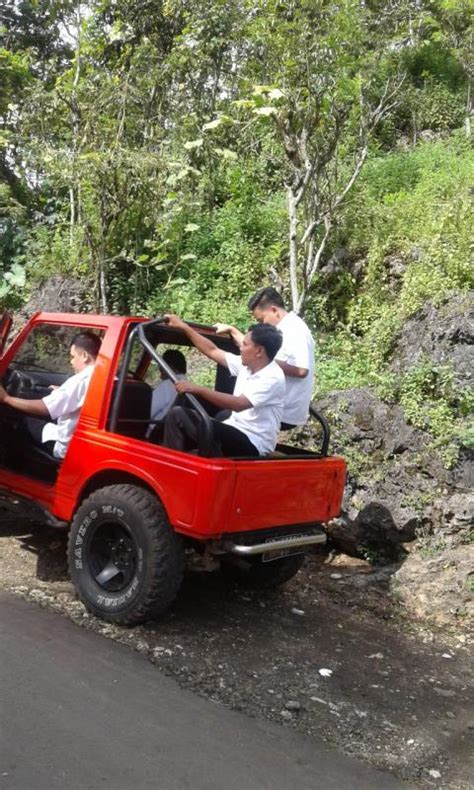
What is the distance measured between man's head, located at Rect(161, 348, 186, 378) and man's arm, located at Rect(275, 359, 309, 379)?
2.50 ft

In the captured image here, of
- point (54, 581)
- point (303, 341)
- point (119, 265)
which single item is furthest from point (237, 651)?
point (119, 265)

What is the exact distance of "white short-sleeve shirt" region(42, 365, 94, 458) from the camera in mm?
4434

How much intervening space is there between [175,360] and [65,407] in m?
1.01

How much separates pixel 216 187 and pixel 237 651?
29.5 feet

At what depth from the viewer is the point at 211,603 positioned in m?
4.60

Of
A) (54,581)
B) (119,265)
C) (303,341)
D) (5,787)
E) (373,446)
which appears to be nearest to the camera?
(5,787)

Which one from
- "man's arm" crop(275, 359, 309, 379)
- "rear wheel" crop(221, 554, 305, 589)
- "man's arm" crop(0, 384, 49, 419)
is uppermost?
"man's arm" crop(275, 359, 309, 379)

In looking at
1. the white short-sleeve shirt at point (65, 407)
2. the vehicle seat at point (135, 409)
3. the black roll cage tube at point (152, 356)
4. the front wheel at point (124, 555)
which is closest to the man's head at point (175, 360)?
the vehicle seat at point (135, 409)

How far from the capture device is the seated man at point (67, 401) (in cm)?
444

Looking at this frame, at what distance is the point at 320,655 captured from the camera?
3.99 meters

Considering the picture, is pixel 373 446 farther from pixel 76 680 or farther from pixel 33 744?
pixel 33 744

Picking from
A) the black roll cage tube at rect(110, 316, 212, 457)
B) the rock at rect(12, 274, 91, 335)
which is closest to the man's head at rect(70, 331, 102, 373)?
the black roll cage tube at rect(110, 316, 212, 457)

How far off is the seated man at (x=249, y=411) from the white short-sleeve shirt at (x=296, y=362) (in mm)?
549

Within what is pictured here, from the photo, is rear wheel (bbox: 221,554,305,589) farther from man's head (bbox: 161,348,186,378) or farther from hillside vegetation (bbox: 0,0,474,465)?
hillside vegetation (bbox: 0,0,474,465)
